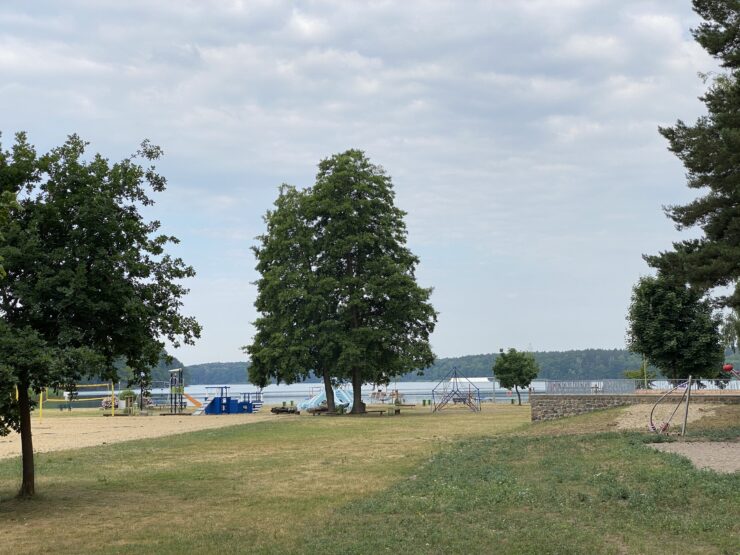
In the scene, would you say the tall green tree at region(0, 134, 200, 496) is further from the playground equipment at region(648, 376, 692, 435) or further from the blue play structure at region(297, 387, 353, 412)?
the blue play structure at region(297, 387, 353, 412)

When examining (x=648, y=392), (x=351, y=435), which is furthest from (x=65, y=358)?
(x=648, y=392)

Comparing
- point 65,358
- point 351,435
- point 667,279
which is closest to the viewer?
point 65,358

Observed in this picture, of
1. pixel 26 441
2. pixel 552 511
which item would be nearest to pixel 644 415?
pixel 552 511

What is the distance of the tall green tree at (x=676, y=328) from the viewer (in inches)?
1945

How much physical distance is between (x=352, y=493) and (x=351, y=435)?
16.9m

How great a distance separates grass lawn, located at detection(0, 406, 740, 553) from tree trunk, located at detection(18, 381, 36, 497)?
0.34m

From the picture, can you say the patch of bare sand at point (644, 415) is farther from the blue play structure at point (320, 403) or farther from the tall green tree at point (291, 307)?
the blue play structure at point (320, 403)

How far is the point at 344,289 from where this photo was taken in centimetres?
4991

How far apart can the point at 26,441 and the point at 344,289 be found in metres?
36.0

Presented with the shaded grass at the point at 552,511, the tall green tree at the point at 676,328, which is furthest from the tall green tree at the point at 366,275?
the shaded grass at the point at 552,511

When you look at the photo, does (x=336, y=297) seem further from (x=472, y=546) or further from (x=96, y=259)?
(x=472, y=546)

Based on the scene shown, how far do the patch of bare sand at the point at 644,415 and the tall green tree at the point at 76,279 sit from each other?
17736mm

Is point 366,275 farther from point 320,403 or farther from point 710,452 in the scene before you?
point 710,452

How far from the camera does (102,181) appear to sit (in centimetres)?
1453
